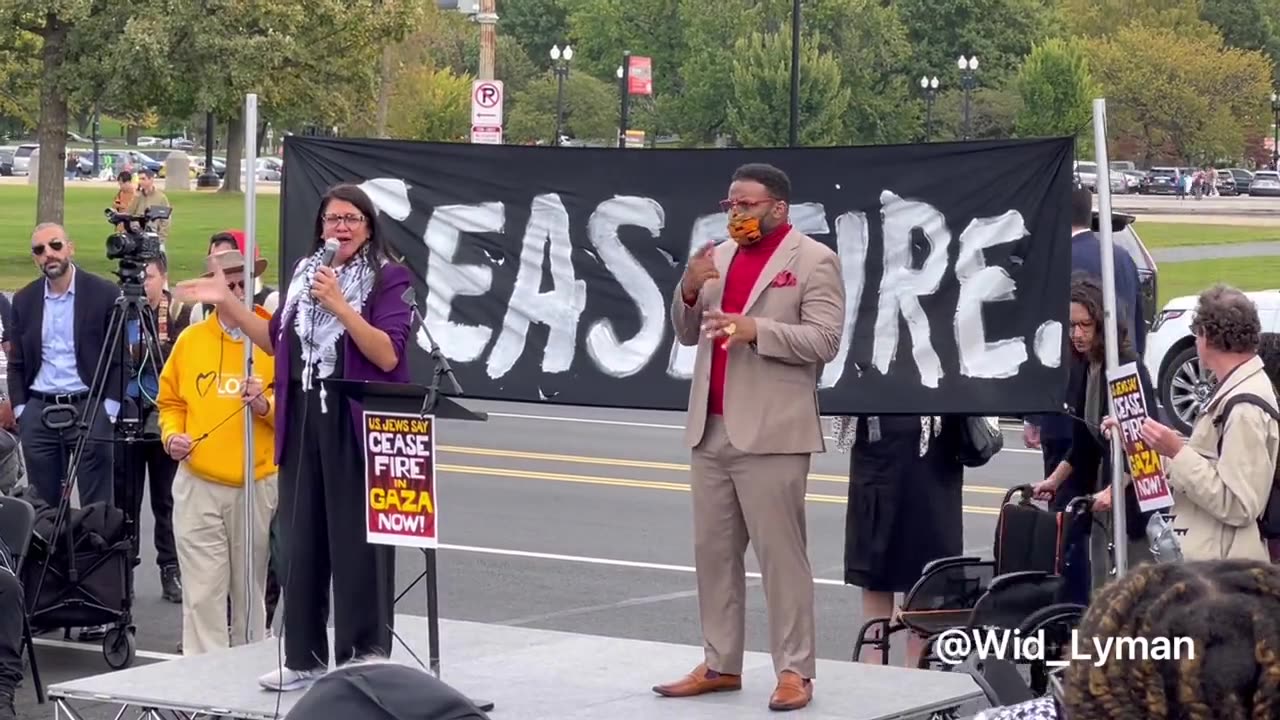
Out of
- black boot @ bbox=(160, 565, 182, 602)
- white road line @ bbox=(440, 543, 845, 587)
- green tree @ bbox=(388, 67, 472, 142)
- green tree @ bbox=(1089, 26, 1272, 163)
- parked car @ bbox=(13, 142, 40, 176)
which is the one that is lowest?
black boot @ bbox=(160, 565, 182, 602)

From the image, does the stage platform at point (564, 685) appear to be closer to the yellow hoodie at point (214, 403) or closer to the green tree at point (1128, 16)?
the yellow hoodie at point (214, 403)

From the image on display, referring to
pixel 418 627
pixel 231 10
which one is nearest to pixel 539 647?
pixel 418 627

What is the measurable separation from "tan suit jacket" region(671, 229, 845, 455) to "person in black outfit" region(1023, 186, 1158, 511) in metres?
1.40

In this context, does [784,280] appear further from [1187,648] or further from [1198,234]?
[1198,234]

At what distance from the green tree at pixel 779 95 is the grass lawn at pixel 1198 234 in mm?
20388

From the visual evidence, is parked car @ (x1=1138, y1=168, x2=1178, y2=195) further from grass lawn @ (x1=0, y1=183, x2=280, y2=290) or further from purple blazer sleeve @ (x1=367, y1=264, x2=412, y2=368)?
purple blazer sleeve @ (x1=367, y1=264, x2=412, y2=368)

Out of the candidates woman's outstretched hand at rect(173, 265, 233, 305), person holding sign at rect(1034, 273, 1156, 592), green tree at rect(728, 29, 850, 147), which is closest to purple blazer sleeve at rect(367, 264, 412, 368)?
woman's outstretched hand at rect(173, 265, 233, 305)

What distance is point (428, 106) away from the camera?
75938mm

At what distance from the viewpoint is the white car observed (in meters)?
17.1

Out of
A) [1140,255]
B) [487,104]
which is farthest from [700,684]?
[487,104]

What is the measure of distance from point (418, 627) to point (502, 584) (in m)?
2.81

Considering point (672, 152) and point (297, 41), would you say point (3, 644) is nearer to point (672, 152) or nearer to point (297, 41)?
point (672, 152)

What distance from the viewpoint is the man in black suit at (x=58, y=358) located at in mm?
9672

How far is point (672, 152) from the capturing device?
7.88 m
